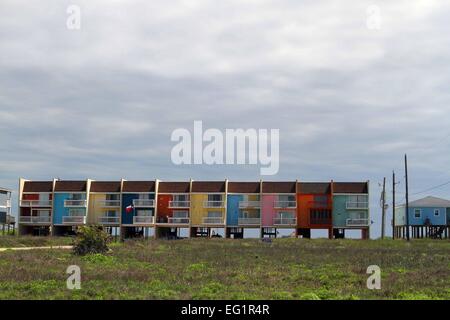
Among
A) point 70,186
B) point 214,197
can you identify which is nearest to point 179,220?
point 214,197

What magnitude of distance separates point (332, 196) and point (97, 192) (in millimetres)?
40474

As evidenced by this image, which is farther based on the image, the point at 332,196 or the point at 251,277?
the point at 332,196

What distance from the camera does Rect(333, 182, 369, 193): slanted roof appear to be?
9888 centimetres

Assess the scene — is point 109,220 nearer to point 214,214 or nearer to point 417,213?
point 214,214

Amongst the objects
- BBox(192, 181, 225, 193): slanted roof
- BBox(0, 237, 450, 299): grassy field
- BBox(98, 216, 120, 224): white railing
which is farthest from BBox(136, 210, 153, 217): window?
BBox(0, 237, 450, 299): grassy field

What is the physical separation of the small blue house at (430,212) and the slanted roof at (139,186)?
45199mm

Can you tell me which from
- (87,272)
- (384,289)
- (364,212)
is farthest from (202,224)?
(384,289)

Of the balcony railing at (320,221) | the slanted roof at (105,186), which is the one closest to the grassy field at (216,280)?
the balcony railing at (320,221)

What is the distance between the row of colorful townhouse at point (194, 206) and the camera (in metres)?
98.4
